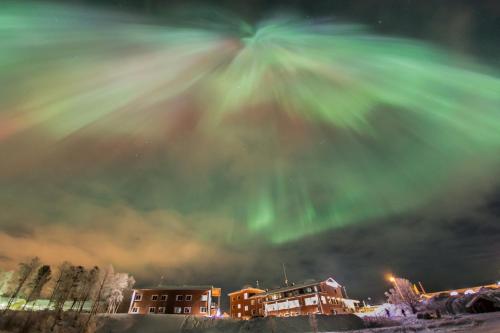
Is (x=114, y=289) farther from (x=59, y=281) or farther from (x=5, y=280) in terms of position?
(x=5, y=280)

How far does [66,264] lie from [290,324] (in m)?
67.0

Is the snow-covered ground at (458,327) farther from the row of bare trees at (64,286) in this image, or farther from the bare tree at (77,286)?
the bare tree at (77,286)

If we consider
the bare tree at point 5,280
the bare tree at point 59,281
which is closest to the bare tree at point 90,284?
the bare tree at point 59,281

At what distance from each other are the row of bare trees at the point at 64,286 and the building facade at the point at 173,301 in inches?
290

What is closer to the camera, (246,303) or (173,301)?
(173,301)

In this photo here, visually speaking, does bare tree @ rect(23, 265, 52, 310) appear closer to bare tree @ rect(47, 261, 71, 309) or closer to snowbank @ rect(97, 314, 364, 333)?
bare tree @ rect(47, 261, 71, 309)

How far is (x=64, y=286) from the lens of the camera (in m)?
68.9

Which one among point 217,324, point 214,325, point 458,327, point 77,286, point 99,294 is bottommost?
point 458,327

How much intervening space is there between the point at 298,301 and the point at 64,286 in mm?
70180

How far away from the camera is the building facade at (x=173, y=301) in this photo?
3083 inches

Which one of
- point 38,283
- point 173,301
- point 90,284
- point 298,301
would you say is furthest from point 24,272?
point 298,301

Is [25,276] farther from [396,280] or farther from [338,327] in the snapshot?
[396,280]

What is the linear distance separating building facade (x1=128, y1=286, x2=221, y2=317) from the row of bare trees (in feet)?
24.1

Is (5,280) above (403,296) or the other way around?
above
